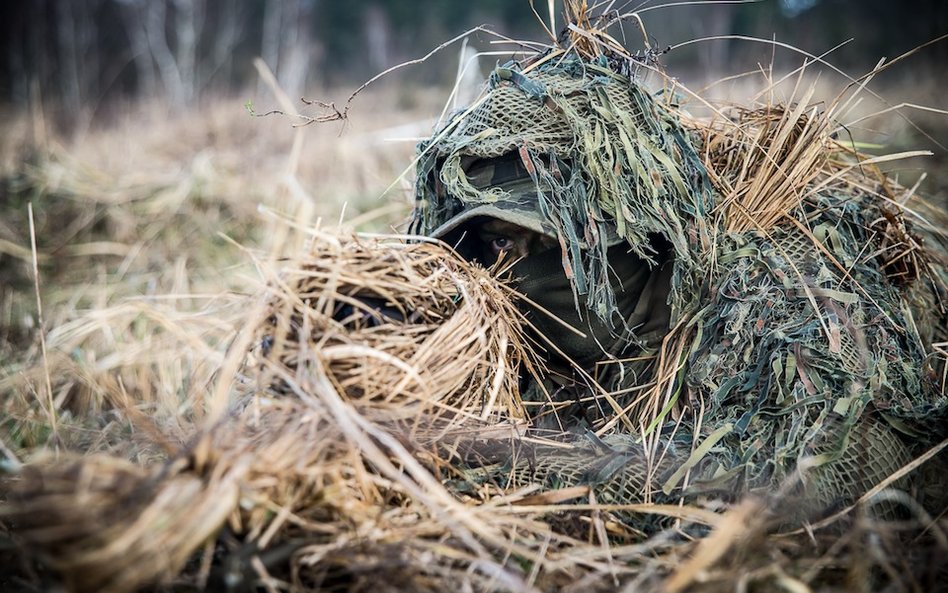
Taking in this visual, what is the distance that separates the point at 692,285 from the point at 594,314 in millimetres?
292

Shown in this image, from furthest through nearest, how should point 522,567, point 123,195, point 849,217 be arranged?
point 123,195, point 849,217, point 522,567

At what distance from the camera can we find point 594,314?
6.10 feet

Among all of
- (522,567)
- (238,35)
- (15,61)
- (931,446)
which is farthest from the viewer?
(238,35)

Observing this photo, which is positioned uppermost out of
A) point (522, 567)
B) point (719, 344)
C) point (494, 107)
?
point (494, 107)

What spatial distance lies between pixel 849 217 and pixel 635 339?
32.5 inches

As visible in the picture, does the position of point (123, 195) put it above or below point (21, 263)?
above

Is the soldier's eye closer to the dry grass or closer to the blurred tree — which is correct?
the dry grass

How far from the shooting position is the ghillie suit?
58.1 inches

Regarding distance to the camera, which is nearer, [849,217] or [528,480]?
[528,480]

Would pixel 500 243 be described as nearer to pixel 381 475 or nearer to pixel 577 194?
pixel 577 194

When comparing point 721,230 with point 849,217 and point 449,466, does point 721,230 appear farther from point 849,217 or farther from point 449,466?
point 449,466

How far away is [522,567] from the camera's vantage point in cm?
124

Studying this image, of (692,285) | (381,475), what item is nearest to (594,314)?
A: (692,285)

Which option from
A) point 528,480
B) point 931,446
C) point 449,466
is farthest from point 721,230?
point 449,466
